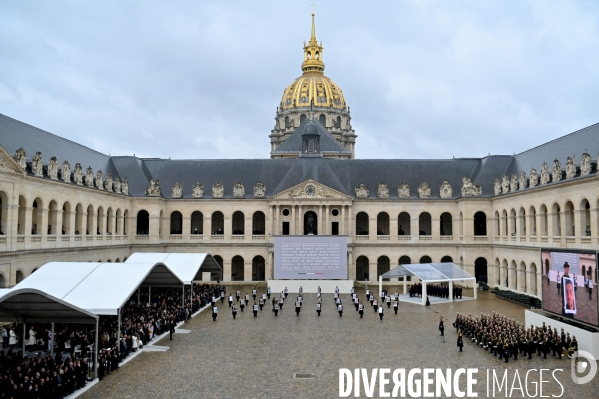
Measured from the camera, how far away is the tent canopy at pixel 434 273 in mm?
50094

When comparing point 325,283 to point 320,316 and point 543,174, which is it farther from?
point 543,174

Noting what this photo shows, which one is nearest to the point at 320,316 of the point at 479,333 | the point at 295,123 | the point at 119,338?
the point at 479,333

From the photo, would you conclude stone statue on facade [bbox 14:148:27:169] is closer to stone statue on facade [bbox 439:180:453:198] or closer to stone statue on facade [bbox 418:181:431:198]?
stone statue on facade [bbox 418:181:431:198]

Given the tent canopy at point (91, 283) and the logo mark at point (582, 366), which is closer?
the logo mark at point (582, 366)

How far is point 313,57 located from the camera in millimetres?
130875

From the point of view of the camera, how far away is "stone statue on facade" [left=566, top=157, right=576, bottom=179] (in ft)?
150

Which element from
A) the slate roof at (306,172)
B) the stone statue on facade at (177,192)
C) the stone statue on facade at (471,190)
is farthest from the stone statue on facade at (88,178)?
the stone statue on facade at (471,190)

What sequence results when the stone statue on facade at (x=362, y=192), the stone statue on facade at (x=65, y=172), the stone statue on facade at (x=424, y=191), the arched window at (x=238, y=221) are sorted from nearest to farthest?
the stone statue on facade at (x=65, y=172)
the stone statue on facade at (x=424, y=191)
the stone statue on facade at (x=362, y=192)
the arched window at (x=238, y=221)

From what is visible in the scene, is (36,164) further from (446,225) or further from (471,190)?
(446,225)

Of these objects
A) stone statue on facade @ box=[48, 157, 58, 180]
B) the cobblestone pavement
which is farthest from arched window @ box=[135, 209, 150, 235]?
the cobblestone pavement

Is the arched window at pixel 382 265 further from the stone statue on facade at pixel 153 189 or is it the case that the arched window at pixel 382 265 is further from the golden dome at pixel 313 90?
the golden dome at pixel 313 90

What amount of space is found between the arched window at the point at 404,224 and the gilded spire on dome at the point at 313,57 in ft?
A: 223

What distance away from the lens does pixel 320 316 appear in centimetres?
4212

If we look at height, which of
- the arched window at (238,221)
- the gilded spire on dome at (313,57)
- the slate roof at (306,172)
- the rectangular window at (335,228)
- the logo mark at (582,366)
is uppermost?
the gilded spire on dome at (313,57)
